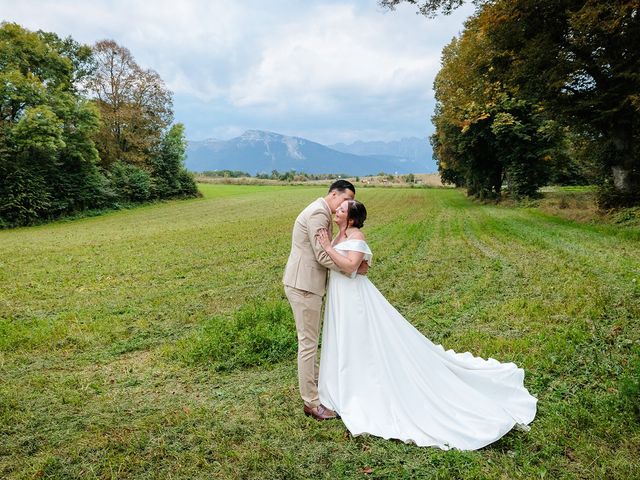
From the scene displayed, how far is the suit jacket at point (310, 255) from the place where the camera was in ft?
13.9

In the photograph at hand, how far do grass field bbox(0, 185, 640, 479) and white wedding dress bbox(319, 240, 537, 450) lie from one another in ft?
0.66

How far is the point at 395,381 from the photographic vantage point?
4.25m

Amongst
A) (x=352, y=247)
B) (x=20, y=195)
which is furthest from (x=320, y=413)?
(x=20, y=195)

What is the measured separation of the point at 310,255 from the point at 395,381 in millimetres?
1606

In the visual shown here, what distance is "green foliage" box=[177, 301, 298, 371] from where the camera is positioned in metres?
5.88

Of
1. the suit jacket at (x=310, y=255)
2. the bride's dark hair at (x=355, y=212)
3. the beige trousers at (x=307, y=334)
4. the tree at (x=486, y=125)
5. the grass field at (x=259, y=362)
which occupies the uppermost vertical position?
the tree at (x=486, y=125)

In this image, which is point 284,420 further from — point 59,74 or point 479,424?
point 59,74

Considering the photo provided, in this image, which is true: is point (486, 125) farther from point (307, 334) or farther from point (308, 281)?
point (307, 334)

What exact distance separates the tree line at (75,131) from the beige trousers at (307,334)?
29.7m

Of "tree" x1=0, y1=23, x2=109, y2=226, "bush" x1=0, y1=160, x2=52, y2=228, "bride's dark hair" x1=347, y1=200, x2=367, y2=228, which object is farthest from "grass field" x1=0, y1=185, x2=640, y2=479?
"tree" x1=0, y1=23, x2=109, y2=226

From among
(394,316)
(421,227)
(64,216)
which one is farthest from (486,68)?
(64,216)

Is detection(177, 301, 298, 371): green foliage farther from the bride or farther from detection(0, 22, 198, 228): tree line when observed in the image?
detection(0, 22, 198, 228): tree line

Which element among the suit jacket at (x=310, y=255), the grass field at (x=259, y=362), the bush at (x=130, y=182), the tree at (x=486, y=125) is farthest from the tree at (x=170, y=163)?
the suit jacket at (x=310, y=255)

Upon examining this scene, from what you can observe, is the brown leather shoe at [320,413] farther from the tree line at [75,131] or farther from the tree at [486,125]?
the tree line at [75,131]
